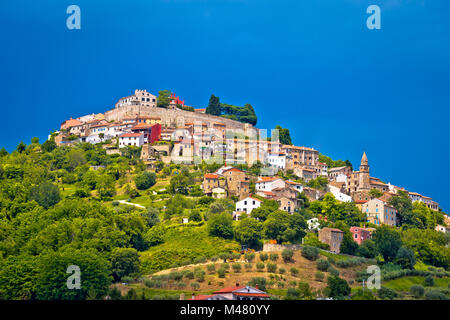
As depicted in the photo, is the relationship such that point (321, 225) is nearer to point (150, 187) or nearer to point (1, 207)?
point (150, 187)

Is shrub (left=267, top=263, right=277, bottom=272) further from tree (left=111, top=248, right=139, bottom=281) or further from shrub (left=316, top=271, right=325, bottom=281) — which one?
tree (left=111, top=248, right=139, bottom=281)

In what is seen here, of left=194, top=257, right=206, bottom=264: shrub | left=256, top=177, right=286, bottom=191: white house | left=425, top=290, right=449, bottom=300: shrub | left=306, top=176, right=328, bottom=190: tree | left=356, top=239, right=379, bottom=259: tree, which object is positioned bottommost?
left=425, top=290, right=449, bottom=300: shrub

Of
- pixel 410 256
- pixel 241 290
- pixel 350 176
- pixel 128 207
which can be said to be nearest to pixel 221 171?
pixel 128 207

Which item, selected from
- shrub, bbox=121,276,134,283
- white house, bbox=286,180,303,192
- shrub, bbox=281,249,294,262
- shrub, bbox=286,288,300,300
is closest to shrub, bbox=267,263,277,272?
shrub, bbox=281,249,294,262

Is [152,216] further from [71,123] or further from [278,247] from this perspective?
[71,123]

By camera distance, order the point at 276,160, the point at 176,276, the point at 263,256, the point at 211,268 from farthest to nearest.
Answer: the point at 276,160
the point at 263,256
the point at 211,268
the point at 176,276

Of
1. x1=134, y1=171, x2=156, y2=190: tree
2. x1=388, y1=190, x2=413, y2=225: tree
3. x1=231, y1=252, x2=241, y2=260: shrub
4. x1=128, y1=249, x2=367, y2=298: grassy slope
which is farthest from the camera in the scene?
x1=134, y1=171, x2=156, y2=190: tree

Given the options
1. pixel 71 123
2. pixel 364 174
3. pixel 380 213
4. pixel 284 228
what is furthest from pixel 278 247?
pixel 71 123
